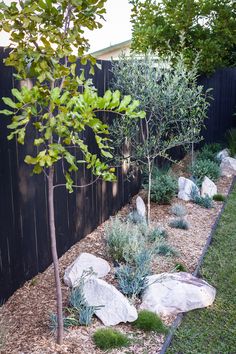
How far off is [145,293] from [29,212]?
3.55ft

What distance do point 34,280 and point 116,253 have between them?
2.47 feet

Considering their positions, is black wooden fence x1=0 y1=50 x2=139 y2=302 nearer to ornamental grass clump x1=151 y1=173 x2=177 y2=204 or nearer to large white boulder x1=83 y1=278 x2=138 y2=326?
large white boulder x1=83 y1=278 x2=138 y2=326

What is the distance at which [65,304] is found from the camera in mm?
3027

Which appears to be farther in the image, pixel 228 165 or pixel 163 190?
pixel 228 165

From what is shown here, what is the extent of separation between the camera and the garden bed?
8.55 ft

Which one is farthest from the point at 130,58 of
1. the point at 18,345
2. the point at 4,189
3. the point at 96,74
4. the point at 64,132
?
the point at 18,345

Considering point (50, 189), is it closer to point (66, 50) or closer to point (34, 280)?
point (66, 50)

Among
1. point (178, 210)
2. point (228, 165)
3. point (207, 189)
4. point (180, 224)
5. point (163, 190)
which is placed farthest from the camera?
point (228, 165)

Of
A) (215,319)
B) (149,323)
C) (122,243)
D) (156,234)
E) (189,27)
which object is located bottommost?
(215,319)

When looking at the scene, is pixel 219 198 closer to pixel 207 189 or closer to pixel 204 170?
pixel 207 189

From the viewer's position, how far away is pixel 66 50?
88.1 inches

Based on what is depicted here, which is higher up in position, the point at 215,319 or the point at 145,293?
the point at 145,293

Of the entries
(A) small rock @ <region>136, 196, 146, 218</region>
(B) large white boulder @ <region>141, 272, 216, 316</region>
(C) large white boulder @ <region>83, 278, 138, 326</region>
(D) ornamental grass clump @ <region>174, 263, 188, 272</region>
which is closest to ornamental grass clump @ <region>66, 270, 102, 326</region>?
(C) large white boulder @ <region>83, 278, 138, 326</region>

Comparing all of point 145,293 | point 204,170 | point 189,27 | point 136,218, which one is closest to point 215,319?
point 145,293
